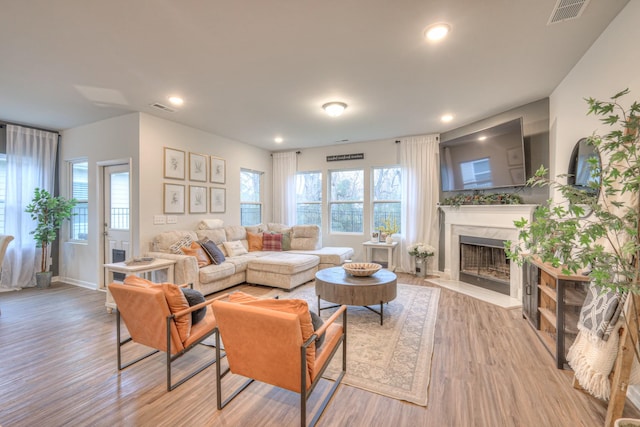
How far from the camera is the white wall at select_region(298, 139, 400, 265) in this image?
19.5ft

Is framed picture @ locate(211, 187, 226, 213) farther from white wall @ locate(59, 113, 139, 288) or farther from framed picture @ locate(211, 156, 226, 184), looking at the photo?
white wall @ locate(59, 113, 139, 288)

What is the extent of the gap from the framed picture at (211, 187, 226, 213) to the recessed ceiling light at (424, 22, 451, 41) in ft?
14.1

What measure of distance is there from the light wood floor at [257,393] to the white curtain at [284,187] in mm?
4319

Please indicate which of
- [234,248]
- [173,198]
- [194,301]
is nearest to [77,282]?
[173,198]

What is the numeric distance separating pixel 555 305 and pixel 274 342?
8.62 ft

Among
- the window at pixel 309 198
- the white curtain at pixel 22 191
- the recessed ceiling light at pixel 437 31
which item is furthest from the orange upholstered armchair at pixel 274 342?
the white curtain at pixel 22 191

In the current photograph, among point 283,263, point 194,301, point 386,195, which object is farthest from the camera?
point 386,195

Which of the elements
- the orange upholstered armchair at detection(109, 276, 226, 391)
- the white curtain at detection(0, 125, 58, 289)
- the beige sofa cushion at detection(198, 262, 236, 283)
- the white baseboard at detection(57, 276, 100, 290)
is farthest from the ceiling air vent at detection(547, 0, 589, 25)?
the white curtain at detection(0, 125, 58, 289)

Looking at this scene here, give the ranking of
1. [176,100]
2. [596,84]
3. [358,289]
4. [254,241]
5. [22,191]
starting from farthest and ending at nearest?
[254,241], [22,191], [176,100], [358,289], [596,84]

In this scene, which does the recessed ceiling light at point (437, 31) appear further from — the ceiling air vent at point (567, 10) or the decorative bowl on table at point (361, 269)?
the decorative bowl on table at point (361, 269)

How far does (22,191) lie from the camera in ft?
15.4

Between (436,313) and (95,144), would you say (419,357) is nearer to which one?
(436,313)

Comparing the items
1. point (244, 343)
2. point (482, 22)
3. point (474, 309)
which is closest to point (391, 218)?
point (474, 309)

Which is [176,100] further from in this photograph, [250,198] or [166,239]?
[250,198]
